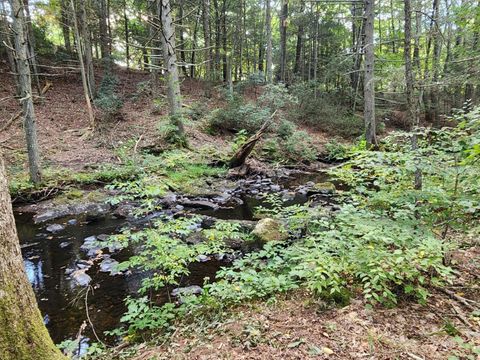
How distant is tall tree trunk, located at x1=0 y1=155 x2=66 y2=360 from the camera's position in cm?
198

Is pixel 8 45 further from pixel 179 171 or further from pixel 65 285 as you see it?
pixel 65 285

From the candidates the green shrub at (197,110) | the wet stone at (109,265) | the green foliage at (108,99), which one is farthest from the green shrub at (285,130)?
the wet stone at (109,265)

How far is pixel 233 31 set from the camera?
23969 millimetres

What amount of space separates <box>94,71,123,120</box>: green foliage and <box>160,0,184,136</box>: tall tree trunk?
492 centimetres

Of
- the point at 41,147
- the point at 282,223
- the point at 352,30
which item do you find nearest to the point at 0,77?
the point at 41,147

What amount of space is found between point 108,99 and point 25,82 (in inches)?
326

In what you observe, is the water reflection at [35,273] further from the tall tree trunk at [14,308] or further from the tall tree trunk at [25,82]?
the tall tree trunk at [25,82]

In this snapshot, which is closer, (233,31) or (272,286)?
(272,286)

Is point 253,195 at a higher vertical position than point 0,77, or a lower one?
lower

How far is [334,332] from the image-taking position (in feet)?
9.35

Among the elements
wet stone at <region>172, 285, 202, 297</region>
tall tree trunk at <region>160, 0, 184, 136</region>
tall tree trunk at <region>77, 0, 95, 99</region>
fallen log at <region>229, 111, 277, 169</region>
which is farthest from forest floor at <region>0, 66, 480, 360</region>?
tall tree trunk at <region>77, 0, 95, 99</region>

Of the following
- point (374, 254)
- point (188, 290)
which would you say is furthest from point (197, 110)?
point (374, 254)

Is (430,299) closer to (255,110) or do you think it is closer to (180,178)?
(180,178)

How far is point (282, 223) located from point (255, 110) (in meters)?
11.3
